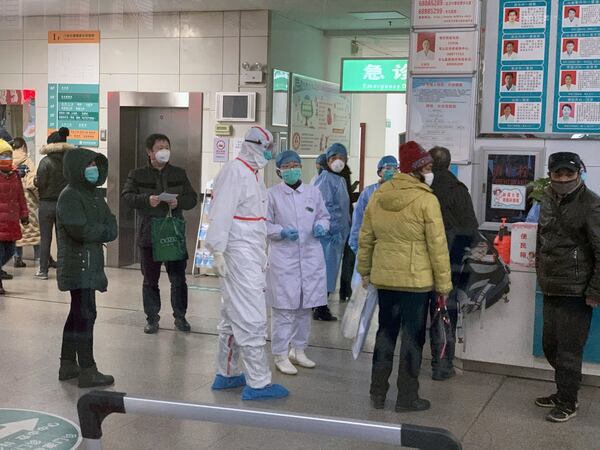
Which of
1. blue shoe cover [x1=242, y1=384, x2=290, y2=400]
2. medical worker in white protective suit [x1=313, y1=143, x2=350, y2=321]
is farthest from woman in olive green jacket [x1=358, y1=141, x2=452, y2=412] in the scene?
medical worker in white protective suit [x1=313, y1=143, x2=350, y2=321]

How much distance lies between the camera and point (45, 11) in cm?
504

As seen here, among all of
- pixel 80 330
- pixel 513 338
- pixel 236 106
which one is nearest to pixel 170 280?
pixel 80 330

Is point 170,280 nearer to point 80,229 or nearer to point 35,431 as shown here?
point 80,229

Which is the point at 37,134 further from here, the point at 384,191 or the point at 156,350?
the point at 384,191

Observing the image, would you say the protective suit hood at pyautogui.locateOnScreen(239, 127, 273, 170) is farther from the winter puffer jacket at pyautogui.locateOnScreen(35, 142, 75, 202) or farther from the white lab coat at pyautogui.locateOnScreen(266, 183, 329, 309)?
the winter puffer jacket at pyautogui.locateOnScreen(35, 142, 75, 202)

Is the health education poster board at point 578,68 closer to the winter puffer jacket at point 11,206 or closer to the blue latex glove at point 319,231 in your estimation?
the blue latex glove at point 319,231

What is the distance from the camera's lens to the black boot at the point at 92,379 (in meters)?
4.81

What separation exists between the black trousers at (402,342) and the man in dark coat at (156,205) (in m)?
1.47

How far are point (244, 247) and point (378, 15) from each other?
1.96 metres

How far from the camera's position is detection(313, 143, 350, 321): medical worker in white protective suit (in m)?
5.42

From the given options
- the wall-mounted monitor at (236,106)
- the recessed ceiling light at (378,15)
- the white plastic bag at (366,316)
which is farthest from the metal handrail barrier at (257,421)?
the recessed ceiling light at (378,15)

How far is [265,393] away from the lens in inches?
179

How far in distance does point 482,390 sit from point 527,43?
2147mm

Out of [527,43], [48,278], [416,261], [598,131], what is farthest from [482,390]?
[48,278]
